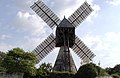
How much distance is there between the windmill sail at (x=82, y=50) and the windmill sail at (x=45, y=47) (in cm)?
495

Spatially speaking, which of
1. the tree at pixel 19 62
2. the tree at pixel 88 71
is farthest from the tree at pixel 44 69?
the tree at pixel 88 71

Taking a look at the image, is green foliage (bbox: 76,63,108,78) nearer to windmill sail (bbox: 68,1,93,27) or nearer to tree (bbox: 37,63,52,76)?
tree (bbox: 37,63,52,76)

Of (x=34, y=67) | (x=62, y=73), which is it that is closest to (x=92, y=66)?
(x=62, y=73)

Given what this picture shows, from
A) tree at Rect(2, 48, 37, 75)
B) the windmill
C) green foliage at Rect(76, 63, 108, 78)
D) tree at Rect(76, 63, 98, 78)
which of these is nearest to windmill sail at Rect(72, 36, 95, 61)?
the windmill

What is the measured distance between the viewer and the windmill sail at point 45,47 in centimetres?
5805

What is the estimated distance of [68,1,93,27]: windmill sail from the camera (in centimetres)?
5912

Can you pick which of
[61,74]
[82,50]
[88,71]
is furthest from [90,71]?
[82,50]

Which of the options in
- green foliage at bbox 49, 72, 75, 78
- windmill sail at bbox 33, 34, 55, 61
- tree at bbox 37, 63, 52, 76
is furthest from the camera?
windmill sail at bbox 33, 34, 55, 61

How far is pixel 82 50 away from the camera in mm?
59156

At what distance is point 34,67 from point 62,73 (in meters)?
5.40

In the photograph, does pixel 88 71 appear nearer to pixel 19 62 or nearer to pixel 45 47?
pixel 19 62

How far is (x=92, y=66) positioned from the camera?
45250 mm

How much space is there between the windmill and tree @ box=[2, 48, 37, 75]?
838cm

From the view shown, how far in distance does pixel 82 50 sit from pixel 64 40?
604cm
